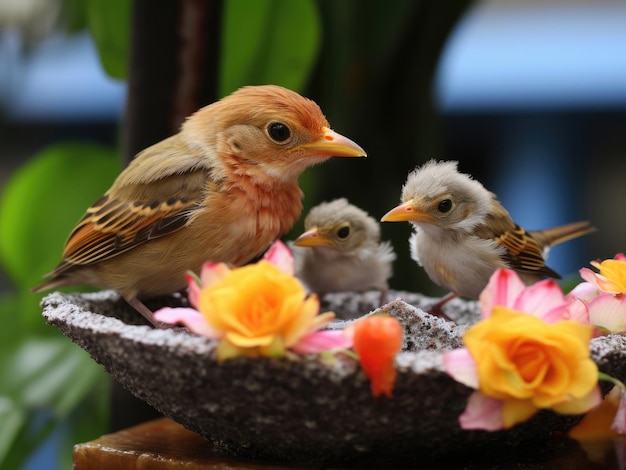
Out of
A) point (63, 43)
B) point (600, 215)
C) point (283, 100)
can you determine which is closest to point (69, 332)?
point (283, 100)

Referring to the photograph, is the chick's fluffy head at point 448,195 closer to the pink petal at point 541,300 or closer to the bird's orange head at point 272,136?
the bird's orange head at point 272,136

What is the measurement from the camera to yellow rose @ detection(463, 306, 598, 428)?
0.78m

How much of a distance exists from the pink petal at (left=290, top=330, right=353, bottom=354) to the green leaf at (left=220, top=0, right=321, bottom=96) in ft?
2.79

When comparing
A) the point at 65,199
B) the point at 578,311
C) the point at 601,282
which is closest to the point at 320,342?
the point at 578,311

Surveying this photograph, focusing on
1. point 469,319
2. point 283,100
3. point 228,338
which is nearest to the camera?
point 228,338

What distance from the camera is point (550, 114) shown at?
3.46 metres

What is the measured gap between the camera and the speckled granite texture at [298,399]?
2.63 ft

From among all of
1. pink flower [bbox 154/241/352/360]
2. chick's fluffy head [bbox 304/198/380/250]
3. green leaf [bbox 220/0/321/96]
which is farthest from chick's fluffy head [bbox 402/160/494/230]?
green leaf [bbox 220/0/321/96]

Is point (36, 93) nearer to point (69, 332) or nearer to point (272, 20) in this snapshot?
point (272, 20)

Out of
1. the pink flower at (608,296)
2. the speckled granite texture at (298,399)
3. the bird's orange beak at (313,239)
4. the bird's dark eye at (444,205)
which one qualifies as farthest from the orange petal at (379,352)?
the bird's orange beak at (313,239)

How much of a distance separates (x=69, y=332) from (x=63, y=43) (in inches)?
59.8

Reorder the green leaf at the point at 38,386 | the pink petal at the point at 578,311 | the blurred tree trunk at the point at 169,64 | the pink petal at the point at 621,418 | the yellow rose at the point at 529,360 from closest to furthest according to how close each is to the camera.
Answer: the yellow rose at the point at 529,360, the pink petal at the point at 578,311, the pink petal at the point at 621,418, the blurred tree trunk at the point at 169,64, the green leaf at the point at 38,386

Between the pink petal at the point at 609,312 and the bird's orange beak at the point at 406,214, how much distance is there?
9.3 inches

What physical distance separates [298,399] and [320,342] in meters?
0.06
